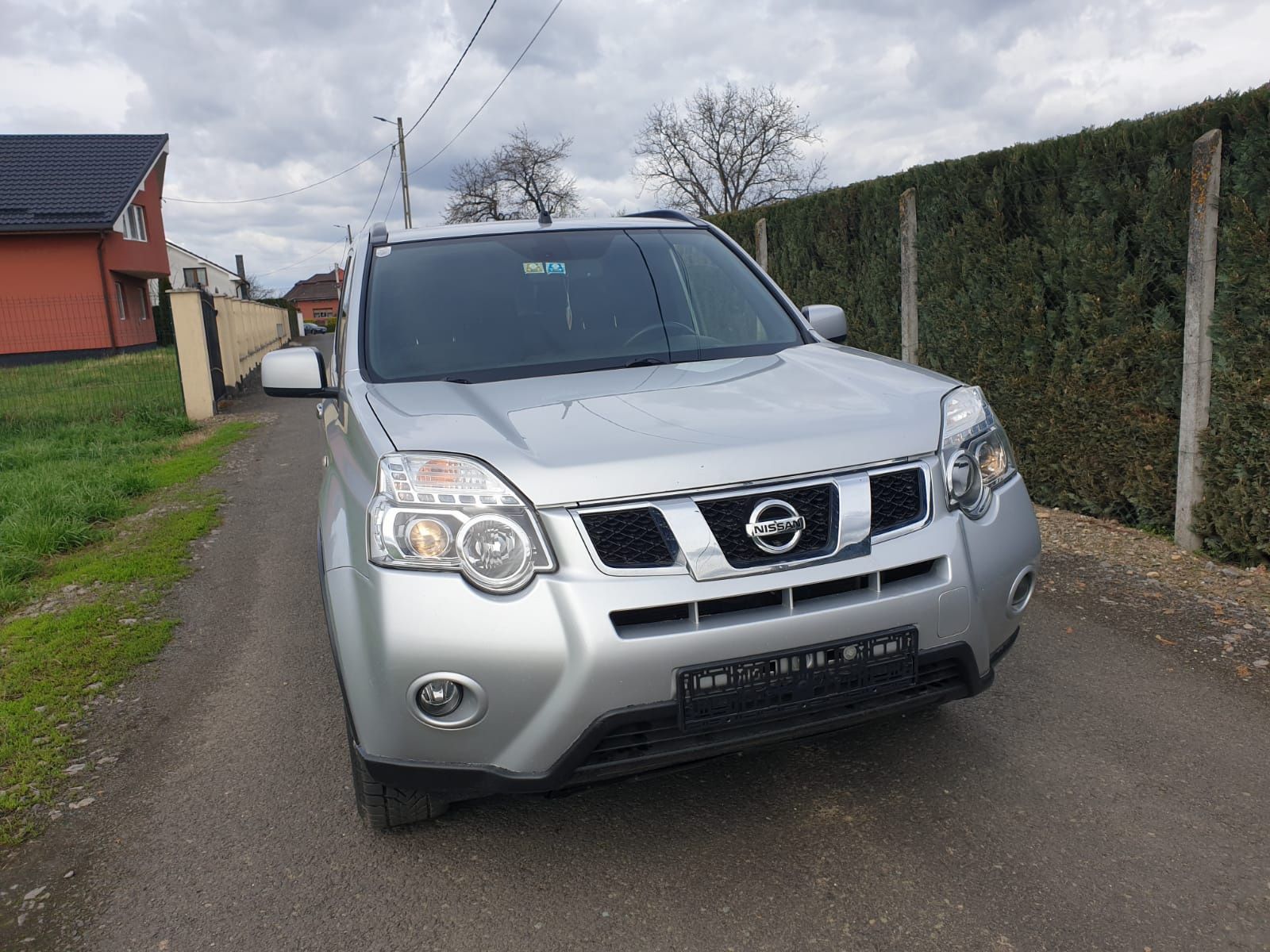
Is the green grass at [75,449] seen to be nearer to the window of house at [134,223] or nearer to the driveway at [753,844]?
the driveway at [753,844]

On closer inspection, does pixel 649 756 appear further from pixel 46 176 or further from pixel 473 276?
pixel 46 176

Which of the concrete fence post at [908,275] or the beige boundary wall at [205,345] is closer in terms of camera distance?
the concrete fence post at [908,275]

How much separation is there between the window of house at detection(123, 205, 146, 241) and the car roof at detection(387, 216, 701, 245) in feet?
101

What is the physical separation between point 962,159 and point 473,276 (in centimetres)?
441

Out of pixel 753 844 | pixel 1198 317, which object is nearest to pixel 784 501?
pixel 753 844

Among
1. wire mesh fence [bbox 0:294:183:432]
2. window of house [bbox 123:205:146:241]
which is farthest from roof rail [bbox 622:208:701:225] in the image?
window of house [bbox 123:205:146:241]

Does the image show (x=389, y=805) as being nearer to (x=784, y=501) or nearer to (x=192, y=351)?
(x=784, y=501)

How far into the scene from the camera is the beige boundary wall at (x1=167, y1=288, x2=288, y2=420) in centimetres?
1409

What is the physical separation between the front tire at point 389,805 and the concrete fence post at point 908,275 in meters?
5.72

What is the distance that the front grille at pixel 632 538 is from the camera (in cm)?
231

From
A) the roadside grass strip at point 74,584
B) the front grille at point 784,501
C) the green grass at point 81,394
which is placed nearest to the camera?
the front grille at point 784,501

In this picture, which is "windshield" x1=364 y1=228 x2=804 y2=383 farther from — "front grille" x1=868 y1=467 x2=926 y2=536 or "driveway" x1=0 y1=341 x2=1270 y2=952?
"driveway" x1=0 y1=341 x2=1270 y2=952

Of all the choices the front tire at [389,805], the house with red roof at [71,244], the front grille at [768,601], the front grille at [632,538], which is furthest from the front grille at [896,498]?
the house with red roof at [71,244]

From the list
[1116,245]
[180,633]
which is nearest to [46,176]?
[180,633]
